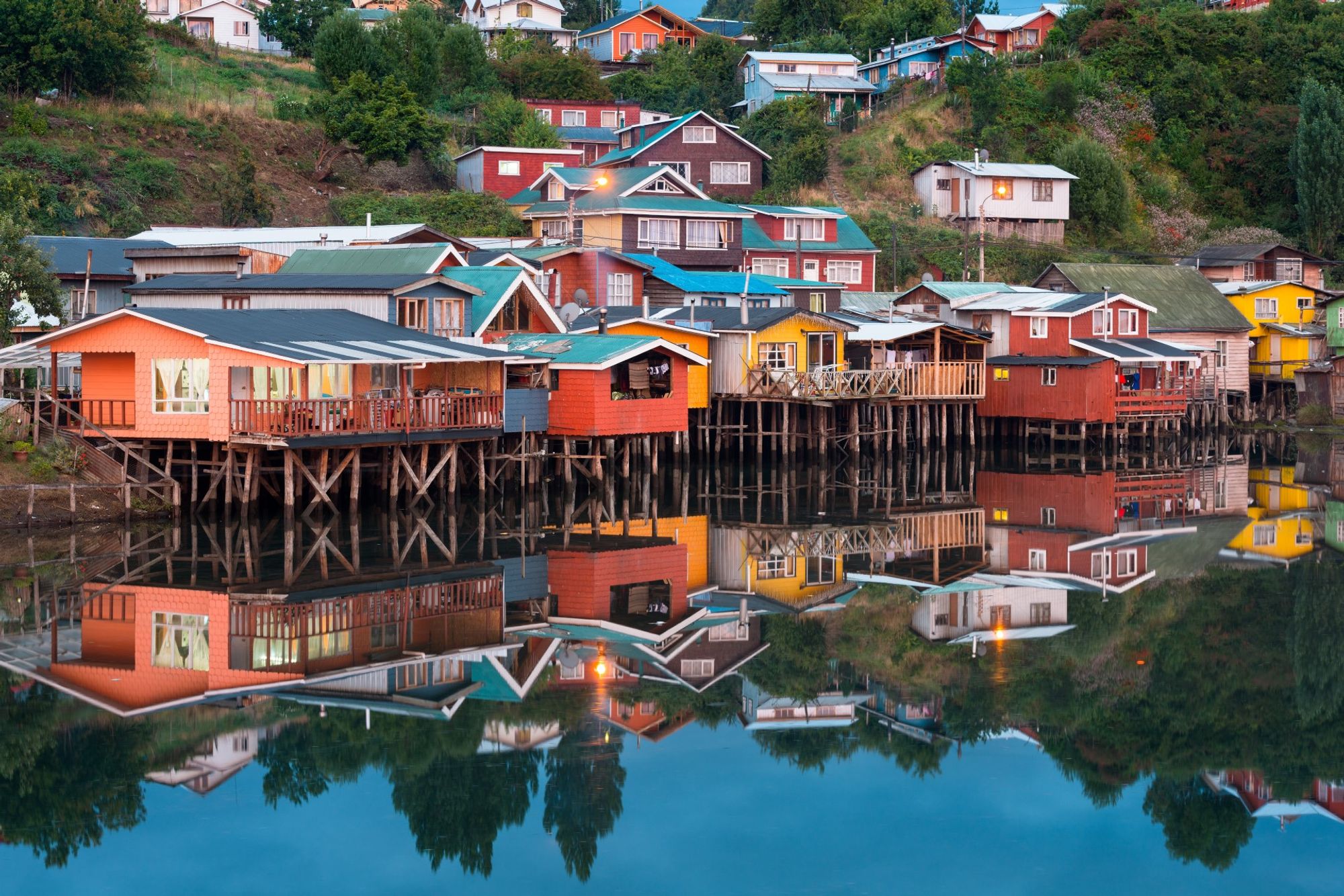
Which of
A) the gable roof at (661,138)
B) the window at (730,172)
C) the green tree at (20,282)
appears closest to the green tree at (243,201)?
the gable roof at (661,138)

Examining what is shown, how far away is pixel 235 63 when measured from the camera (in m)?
73.2

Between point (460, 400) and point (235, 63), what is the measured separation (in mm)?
44965

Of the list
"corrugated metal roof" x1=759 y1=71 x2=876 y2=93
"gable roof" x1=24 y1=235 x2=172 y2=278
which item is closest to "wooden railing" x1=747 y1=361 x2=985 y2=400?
"gable roof" x1=24 y1=235 x2=172 y2=278

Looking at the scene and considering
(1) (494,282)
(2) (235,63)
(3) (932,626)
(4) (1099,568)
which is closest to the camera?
(3) (932,626)

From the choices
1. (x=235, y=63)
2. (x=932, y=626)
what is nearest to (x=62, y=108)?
(x=235, y=63)

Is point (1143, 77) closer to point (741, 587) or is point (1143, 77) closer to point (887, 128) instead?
point (887, 128)

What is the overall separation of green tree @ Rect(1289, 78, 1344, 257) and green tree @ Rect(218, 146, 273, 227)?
141 feet

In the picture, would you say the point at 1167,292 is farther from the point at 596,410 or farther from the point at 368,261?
the point at 368,261

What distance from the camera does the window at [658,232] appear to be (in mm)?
56219

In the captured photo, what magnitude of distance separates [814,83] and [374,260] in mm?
41308

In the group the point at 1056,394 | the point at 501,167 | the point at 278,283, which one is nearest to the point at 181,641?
the point at 278,283

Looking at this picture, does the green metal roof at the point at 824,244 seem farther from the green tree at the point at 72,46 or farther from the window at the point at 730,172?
the green tree at the point at 72,46

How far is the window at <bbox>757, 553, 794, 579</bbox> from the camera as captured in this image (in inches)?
1117

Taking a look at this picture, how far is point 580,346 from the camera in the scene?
37.8 m
